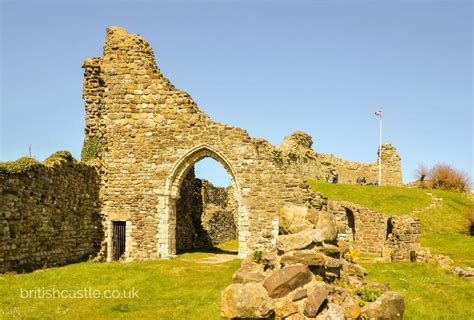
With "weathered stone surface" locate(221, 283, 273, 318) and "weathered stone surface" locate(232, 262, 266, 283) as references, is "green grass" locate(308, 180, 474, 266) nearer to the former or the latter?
"weathered stone surface" locate(232, 262, 266, 283)

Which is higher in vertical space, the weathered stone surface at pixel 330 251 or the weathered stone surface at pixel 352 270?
the weathered stone surface at pixel 330 251

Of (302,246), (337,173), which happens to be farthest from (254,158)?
(337,173)

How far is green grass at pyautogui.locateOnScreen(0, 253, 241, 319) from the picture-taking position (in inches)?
473

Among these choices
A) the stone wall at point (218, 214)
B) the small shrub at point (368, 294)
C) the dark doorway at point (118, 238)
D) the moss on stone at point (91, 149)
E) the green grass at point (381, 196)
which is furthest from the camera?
the green grass at point (381, 196)

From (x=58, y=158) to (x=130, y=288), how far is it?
728 centimetres

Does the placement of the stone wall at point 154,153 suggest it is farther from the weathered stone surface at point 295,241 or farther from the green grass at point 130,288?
the weathered stone surface at point 295,241

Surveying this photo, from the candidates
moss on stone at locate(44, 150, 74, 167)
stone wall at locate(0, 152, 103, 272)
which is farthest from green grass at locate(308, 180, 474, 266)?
moss on stone at locate(44, 150, 74, 167)

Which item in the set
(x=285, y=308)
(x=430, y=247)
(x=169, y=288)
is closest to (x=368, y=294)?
(x=285, y=308)

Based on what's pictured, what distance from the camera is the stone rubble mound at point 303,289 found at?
7926 millimetres

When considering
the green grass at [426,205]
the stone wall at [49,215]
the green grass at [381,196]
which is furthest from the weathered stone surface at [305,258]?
the green grass at [381,196]

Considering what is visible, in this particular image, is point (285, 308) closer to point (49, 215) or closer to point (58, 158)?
point (49, 215)

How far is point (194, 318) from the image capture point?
11422 mm

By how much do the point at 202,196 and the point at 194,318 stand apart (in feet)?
77.4

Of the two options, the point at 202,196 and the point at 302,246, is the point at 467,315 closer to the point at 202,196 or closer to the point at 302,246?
the point at 302,246
